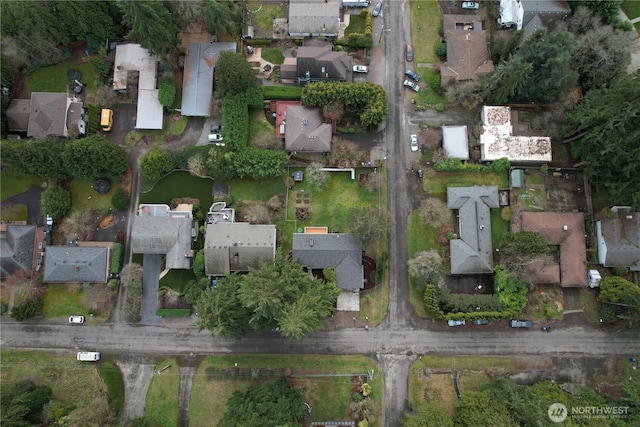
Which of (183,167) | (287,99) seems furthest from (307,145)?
(183,167)

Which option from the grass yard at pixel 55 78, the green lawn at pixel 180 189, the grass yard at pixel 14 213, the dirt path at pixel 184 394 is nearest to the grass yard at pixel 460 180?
the green lawn at pixel 180 189

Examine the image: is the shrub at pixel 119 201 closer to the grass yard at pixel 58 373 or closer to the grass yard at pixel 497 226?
the grass yard at pixel 58 373

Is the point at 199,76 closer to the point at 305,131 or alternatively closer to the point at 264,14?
the point at 264,14

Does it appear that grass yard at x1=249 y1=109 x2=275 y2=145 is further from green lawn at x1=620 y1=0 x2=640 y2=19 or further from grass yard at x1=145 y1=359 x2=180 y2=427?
green lawn at x1=620 y1=0 x2=640 y2=19

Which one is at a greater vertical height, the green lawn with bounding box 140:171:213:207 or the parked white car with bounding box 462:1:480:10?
the parked white car with bounding box 462:1:480:10

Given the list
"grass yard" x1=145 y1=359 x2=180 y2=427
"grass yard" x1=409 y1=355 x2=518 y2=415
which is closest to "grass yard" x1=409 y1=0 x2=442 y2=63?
"grass yard" x1=409 y1=355 x2=518 y2=415

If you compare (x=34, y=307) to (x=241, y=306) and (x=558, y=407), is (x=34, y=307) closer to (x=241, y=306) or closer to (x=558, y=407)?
(x=241, y=306)
